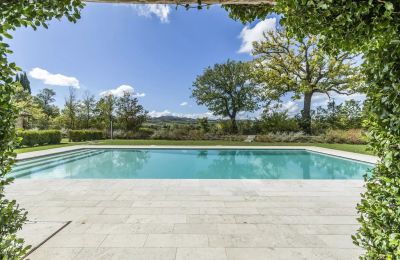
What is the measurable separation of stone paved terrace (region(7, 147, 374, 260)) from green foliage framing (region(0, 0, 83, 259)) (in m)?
1.05

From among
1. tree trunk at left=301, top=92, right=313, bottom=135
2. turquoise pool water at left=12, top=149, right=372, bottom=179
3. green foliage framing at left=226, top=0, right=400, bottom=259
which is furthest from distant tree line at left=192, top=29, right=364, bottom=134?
green foliage framing at left=226, top=0, right=400, bottom=259

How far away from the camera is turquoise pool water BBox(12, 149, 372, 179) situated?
7859mm

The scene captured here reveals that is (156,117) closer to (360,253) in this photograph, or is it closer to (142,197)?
(142,197)

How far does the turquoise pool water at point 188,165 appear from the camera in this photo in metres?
7.86

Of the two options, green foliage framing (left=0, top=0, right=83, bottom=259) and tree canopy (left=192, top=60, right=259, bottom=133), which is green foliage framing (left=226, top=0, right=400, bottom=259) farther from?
tree canopy (left=192, top=60, right=259, bottom=133)

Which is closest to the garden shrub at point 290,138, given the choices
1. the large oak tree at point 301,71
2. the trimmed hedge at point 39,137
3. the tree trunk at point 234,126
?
→ the large oak tree at point 301,71

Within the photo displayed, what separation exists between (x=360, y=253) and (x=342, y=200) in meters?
1.87

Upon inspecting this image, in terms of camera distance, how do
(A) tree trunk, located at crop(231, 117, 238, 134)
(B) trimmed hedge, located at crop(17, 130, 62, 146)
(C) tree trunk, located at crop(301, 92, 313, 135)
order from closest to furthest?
(B) trimmed hedge, located at crop(17, 130, 62, 146) < (C) tree trunk, located at crop(301, 92, 313, 135) < (A) tree trunk, located at crop(231, 117, 238, 134)

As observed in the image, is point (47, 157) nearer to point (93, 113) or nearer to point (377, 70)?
point (377, 70)

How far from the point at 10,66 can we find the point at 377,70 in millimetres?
2268

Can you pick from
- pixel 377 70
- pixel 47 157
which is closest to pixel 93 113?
pixel 47 157

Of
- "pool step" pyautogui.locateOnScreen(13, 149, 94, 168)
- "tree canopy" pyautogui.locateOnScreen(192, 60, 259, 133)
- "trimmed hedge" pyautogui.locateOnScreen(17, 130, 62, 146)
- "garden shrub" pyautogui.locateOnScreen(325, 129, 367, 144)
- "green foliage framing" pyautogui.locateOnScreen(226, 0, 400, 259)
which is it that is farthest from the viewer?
"tree canopy" pyautogui.locateOnScreen(192, 60, 259, 133)

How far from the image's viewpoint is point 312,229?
2920 mm

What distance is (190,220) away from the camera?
321cm
